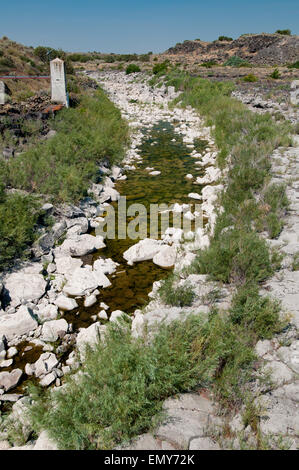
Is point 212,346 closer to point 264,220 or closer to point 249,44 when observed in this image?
point 264,220

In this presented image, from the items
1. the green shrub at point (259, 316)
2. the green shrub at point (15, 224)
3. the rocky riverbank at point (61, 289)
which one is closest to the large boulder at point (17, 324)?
the rocky riverbank at point (61, 289)

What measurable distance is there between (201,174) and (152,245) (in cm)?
595

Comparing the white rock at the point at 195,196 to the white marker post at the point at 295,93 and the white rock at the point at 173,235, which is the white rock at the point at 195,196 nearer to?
the white rock at the point at 173,235

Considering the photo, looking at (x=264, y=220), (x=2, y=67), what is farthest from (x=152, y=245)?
(x=2, y=67)

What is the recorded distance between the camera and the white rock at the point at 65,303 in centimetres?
522

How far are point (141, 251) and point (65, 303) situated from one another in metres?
2.03

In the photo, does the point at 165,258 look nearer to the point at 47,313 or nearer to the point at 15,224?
the point at 47,313

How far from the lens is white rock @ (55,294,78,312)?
5.22 meters

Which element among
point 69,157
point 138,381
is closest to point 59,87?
point 69,157

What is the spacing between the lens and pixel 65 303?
5.25 m

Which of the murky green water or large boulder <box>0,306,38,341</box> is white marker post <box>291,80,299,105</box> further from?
large boulder <box>0,306,38,341</box>

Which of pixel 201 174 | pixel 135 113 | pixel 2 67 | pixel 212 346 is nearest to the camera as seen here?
pixel 212 346

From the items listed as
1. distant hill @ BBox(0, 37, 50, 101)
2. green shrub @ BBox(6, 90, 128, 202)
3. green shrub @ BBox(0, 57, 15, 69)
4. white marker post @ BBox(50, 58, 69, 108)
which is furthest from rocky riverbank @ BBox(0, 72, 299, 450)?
green shrub @ BBox(0, 57, 15, 69)

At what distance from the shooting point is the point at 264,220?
6316 mm
